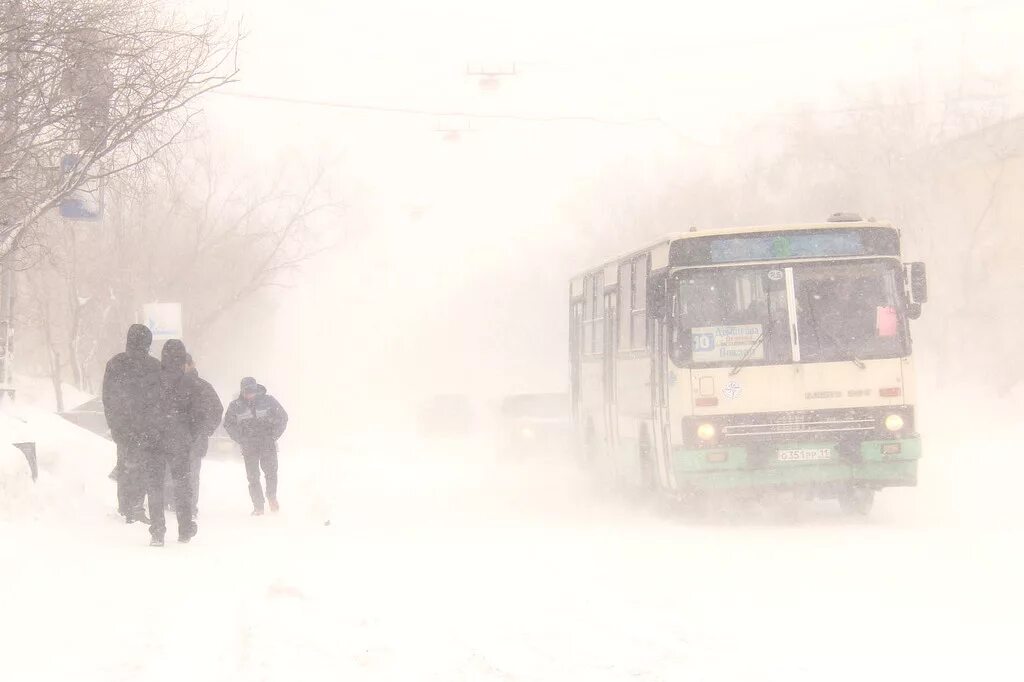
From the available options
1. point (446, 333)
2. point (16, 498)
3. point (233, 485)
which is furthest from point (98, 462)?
point (446, 333)

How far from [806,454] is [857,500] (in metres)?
1.46

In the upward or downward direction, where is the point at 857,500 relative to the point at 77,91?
downward

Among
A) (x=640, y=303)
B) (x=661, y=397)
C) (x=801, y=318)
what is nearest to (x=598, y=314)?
(x=640, y=303)

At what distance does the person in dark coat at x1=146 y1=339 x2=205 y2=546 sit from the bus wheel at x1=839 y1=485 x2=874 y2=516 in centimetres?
696

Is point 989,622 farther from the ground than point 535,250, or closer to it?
closer to it

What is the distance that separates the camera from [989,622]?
837 cm

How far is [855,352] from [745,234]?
1624 mm

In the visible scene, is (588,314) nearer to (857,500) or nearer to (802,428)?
(857,500)

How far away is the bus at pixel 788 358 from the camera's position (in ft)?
49.5

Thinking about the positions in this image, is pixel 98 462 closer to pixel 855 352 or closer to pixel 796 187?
pixel 855 352

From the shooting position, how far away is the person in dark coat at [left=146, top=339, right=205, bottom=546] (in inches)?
491

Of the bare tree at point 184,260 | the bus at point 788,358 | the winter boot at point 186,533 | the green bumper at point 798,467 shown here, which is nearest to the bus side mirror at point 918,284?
the bus at point 788,358

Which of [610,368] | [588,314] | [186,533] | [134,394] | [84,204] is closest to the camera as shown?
[134,394]

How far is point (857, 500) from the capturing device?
1622 cm
